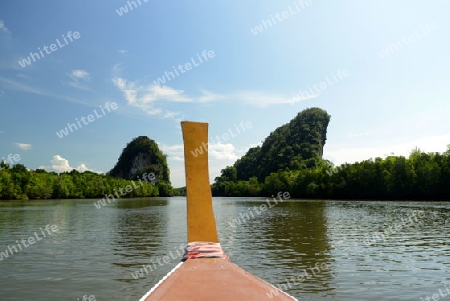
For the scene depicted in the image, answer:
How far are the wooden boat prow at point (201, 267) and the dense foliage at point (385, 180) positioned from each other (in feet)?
246

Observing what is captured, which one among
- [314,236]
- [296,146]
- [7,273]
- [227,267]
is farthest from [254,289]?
[296,146]

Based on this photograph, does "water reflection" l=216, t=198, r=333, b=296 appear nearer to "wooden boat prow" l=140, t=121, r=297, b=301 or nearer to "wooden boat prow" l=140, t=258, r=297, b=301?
"wooden boat prow" l=140, t=121, r=297, b=301

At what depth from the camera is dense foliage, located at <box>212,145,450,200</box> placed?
71.9 metres

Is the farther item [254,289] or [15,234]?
[15,234]

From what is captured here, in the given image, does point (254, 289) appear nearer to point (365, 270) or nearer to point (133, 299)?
point (133, 299)

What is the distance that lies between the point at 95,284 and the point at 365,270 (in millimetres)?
8254

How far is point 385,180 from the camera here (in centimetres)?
8256

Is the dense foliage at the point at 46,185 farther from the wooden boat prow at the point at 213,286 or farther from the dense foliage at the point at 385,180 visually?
the wooden boat prow at the point at 213,286

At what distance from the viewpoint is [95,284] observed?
407 inches

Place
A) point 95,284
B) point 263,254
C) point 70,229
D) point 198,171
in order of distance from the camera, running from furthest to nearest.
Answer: point 70,229
point 263,254
point 95,284
point 198,171

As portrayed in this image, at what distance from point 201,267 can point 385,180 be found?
279 feet

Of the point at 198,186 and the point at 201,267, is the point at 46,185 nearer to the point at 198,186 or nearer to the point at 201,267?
the point at 198,186

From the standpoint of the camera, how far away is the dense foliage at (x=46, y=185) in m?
91.0

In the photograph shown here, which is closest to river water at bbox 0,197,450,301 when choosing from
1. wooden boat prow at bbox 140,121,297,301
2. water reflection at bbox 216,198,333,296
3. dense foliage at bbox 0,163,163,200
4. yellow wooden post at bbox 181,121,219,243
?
water reflection at bbox 216,198,333,296
